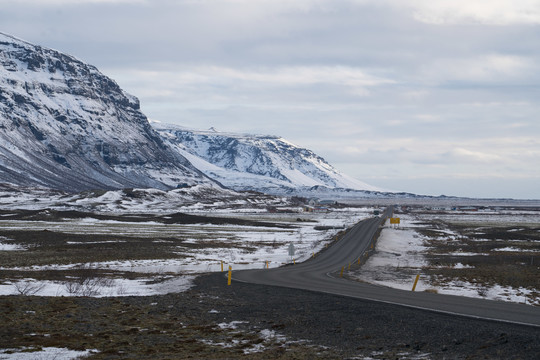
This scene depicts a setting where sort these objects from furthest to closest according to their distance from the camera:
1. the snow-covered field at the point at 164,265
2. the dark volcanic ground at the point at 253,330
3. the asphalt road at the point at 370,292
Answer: the snow-covered field at the point at 164,265
the asphalt road at the point at 370,292
the dark volcanic ground at the point at 253,330

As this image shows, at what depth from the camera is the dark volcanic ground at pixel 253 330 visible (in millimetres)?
15547

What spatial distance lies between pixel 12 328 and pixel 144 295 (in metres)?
8.92

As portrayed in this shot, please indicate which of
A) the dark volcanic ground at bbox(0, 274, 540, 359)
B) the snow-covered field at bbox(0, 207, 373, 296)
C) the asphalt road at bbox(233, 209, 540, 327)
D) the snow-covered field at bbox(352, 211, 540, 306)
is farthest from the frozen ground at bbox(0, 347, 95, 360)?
the snow-covered field at bbox(352, 211, 540, 306)

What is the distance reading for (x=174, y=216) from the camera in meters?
128

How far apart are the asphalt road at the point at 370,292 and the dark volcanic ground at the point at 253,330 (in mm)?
1579

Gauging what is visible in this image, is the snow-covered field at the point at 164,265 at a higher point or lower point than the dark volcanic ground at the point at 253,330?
lower

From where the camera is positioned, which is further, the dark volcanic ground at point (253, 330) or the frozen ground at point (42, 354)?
the dark volcanic ground at point (253, 330)

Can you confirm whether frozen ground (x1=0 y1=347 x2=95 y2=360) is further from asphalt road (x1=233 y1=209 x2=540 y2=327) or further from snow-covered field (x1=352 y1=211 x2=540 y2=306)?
snow-covered field (x1=352 y1=211 x2=540 y2=306)

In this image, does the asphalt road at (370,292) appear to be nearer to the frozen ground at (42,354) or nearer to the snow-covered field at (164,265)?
the snow-covered field at (164,265)

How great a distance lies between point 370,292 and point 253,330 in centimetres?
1002

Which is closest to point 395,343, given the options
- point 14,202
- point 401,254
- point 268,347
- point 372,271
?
point 268,347

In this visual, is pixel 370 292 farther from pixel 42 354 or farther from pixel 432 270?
pixel 42 354

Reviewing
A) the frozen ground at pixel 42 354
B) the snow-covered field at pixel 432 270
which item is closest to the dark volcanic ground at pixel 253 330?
the frozen ground at pixel 42 354

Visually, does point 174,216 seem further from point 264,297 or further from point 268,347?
point 268,347
